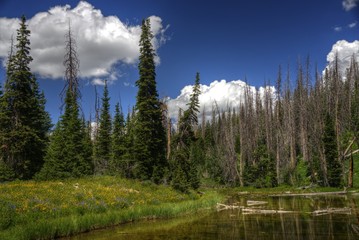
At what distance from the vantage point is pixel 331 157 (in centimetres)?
4103

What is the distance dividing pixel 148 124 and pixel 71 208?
16.9 meters

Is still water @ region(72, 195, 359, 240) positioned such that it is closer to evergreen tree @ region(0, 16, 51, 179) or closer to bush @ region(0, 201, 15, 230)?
bush @ region(0, 201, 15, 230)

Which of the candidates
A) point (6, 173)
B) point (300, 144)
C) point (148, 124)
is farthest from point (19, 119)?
point (300, 144)

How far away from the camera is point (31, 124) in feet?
101

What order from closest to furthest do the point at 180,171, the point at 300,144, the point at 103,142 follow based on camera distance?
the point at 180,171 < the point at 103,142 < the point at 300,144

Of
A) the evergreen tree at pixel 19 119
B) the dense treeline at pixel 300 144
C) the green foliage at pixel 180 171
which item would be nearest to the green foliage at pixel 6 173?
the evergreen tree at pixel 19 119

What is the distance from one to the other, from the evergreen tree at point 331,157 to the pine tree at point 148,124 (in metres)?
21.7

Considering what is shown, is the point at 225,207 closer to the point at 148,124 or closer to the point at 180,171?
the point at 180,171

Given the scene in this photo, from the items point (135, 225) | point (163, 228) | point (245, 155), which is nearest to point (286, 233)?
point (163, 228)

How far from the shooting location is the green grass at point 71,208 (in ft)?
43.4

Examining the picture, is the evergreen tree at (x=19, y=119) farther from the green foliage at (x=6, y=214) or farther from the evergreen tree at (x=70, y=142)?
the green foliage at (x=6, y=214)

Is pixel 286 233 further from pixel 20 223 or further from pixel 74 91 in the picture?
pixel 74 91

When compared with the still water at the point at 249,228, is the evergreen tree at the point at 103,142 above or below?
above

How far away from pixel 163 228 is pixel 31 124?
20.6 metres
